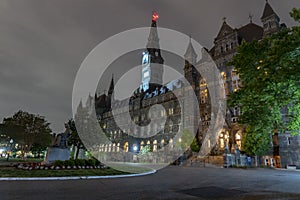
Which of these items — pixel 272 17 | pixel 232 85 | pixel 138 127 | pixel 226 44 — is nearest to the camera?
pixel 272 17

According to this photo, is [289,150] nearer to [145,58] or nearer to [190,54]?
[190,54]

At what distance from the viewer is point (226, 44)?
49188 millimetres

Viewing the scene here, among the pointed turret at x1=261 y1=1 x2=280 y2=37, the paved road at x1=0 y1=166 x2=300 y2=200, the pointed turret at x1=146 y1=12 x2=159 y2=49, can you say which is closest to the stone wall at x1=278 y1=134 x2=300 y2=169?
the pointed turret at x1=261 y1=1 x2=280 y2=37

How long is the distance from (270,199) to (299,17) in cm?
991

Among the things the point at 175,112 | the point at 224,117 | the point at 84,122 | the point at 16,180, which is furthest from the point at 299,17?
the point at 175,112

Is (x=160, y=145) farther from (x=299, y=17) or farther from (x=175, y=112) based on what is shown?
(x=299, y=17)

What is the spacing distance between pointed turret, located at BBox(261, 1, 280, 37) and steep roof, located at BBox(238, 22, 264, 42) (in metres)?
3.90

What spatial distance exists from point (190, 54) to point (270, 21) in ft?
70.6

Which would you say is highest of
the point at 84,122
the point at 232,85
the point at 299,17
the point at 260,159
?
the point at 232,85

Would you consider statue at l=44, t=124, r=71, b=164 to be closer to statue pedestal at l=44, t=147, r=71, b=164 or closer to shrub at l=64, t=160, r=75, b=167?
statue pedestal at l=44, t=147, r=71, b=164

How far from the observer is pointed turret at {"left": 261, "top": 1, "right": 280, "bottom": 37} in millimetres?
40438

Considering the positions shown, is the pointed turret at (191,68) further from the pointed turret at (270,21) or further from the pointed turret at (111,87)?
the pointed turret at (111,87)

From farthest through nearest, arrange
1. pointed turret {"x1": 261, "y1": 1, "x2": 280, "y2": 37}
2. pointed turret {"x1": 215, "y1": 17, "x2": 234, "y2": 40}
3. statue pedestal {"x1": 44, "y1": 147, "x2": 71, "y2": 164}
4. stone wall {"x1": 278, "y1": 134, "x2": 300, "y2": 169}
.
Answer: pointed turret {"x1": 215, "y1": 17, "x2": 234, "y2": 40} → pointed turret {"x1": 261, "y1": 1, "x2": 280, "y2": 37} → stone wall {"x1": 278, "y1": 134, "x2": 300, "y2": 169} → statue pedestal {"x1": 44, "y1": 147, "x2": 71, "y2": 164}

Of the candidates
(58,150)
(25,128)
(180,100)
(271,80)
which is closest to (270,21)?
(180,100)
